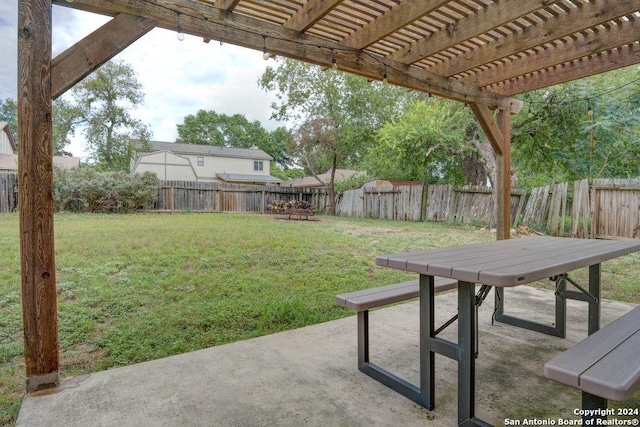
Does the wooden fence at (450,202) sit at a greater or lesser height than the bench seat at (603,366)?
greater

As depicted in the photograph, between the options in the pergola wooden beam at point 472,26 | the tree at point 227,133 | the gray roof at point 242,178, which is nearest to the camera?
the pergola wooden beam at point 472,26

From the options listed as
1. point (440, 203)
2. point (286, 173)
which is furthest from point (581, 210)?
point (286, 173)

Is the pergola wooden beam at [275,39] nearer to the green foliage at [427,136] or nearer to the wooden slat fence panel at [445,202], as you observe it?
the wooden slat fence panel at [445,202]

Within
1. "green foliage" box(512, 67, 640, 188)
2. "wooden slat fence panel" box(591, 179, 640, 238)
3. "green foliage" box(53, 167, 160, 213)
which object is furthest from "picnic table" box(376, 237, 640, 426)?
"green foliage" box(53, 167, 160, 213)

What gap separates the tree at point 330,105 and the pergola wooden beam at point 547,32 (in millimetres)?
10719

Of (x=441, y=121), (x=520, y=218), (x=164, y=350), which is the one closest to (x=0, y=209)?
(x=164, y=350)

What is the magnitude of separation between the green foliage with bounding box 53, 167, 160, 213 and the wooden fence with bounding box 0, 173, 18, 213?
3.07ft

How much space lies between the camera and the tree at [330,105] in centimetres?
1427

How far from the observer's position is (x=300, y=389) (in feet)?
5.95

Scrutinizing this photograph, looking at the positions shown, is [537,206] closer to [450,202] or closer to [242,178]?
[450,202]

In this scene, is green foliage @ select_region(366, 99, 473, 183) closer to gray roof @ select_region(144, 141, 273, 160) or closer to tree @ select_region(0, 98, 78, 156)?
gray roof @ select_region(144, 141, 273, 160)

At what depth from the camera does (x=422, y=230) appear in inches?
332

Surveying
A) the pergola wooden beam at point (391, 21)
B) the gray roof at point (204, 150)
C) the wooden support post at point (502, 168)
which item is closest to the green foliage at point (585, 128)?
the wooden support post at point (502, 168)

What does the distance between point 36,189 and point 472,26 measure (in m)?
3.09
